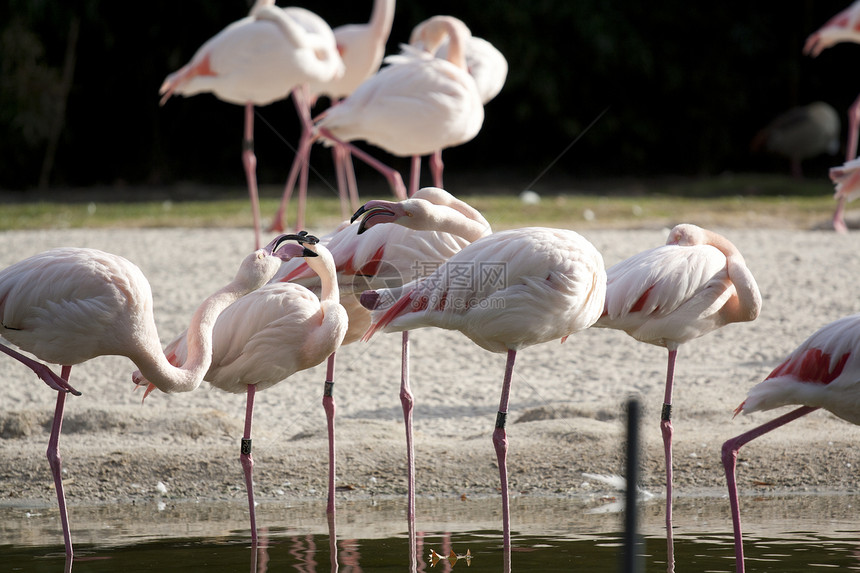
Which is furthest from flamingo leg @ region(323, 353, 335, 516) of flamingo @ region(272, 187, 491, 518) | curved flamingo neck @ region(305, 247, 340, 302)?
curved flamingo neck @ region(305, 247, 340, 302)

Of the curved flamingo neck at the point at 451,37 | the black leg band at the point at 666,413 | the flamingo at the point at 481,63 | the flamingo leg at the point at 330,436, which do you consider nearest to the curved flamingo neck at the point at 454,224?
the flamingo leg at the point at 330,436

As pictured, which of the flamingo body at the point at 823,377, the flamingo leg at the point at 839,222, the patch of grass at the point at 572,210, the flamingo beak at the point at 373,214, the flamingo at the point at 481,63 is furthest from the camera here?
the patch of grass at the point at 572,210

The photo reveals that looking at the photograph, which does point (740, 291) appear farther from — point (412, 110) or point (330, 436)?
point (412, 110)

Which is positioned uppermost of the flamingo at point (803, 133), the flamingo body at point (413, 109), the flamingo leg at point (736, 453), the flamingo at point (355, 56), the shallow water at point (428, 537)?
the flamingo at point (803, 133)

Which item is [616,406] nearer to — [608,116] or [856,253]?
[856,253]

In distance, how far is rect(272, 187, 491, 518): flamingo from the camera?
381 cm

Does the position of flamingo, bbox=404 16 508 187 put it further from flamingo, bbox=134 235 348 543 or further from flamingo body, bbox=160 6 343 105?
flamingo, bbox=134 235 348 543

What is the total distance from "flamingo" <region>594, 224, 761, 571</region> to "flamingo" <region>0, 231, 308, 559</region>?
1167 millimetres

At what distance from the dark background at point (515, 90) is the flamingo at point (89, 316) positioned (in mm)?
8406

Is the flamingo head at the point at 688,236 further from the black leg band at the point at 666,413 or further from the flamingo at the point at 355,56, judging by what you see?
the flamingo at the point at 355,56

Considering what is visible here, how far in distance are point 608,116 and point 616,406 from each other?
26.7ft

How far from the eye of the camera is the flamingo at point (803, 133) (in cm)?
1215

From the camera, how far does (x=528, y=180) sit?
12.9 m

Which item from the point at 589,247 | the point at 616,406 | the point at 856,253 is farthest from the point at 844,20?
the point at 589,247
